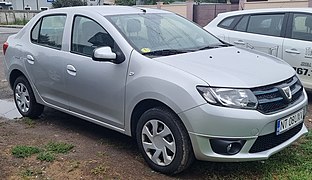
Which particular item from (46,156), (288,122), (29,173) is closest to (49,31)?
(46,156)

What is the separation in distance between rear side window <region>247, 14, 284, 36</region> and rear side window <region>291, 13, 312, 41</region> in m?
0.22

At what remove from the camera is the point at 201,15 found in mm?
22234

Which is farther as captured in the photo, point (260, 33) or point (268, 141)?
point (260, 33)

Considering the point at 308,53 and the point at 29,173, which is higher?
the point at 308,53

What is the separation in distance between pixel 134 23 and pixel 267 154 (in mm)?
1996

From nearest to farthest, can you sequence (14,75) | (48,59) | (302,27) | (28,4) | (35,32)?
(48,59) → (35,32) → (14,75) → (302,27) → (28,4)

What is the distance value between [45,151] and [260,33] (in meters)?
4.03

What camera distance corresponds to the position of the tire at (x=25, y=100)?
5457 millimetres

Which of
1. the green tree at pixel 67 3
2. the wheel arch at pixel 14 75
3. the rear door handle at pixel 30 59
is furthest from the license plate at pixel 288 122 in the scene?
the green tree at pixel 67 3

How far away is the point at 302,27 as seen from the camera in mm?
6164

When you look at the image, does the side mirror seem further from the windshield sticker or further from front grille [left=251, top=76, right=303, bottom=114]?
the windshield sticker

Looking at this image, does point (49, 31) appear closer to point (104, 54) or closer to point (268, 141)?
point (104, 54)

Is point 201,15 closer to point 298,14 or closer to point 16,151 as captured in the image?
point 298,14

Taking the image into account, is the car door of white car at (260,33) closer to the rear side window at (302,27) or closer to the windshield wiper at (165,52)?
the rear side window at (302,27)
